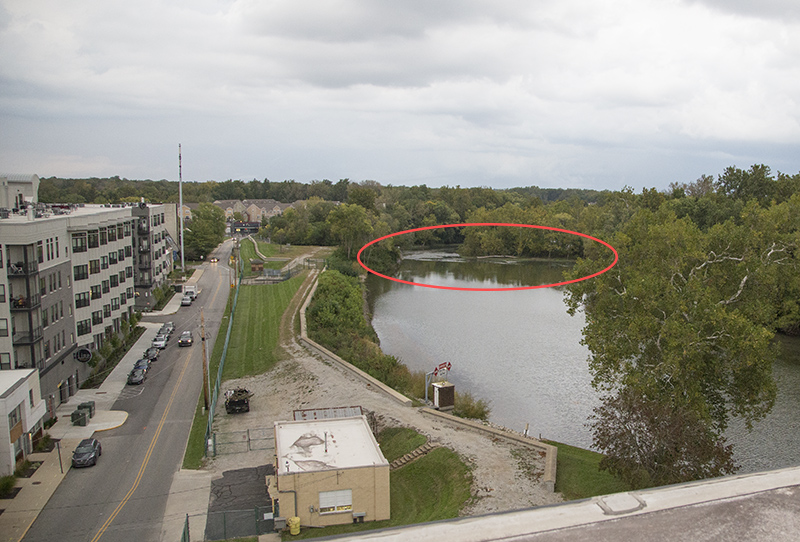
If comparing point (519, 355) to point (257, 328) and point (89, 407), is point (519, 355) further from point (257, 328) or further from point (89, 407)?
point (89, 407)

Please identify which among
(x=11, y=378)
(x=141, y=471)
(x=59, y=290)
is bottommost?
(x=141, y=471)

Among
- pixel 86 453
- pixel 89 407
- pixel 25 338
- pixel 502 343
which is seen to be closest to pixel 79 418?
pixel 89 407

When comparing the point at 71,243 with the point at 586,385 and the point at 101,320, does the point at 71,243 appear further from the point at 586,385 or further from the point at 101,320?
the point at 586,385

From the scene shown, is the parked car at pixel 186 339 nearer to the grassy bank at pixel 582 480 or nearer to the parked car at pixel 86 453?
the parked car at pixel 86 453

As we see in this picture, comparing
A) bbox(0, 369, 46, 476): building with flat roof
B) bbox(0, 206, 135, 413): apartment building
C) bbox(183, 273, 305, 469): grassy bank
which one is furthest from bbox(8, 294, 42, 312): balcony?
bbox(183, 273, 305, 469): grassy bank

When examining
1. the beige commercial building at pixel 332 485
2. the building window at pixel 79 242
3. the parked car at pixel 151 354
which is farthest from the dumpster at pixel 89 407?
the beige commercial building at pixel 332 485

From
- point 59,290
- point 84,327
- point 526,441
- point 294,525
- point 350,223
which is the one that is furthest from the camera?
point 350,223

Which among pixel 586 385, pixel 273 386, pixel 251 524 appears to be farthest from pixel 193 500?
pixel 586 385
